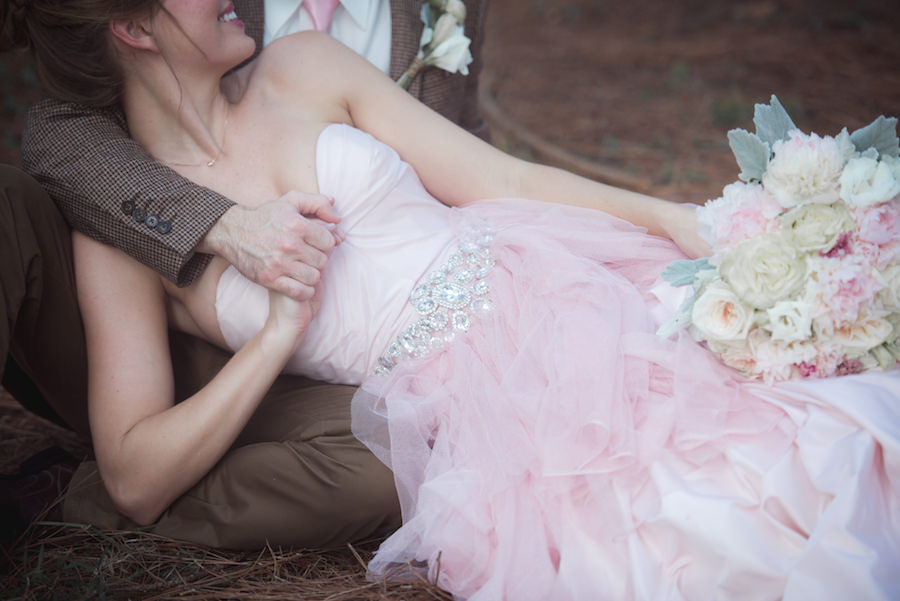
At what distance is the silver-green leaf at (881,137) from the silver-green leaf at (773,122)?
0.43ft

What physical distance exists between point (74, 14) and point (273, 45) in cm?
53

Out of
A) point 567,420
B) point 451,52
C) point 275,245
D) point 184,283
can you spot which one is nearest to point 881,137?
point 567,420

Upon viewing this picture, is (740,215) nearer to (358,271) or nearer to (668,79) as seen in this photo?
(358,271)

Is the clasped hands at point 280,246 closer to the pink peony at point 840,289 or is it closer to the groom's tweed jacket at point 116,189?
the groom's tweed jacket at point 116,189

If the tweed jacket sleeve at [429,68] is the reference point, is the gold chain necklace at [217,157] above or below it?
below

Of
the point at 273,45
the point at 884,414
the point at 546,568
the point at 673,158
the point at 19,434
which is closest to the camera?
the point at 884,414

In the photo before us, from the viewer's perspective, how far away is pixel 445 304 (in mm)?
1922

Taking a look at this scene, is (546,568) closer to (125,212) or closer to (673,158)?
(125,212)

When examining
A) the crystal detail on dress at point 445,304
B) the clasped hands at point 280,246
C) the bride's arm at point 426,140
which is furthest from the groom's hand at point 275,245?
the bride's arm at point 426,140

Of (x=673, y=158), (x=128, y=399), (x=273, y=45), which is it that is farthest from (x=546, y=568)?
(x=673, y=158)

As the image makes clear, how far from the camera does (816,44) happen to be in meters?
5.71

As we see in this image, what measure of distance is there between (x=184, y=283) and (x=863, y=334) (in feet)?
4.82

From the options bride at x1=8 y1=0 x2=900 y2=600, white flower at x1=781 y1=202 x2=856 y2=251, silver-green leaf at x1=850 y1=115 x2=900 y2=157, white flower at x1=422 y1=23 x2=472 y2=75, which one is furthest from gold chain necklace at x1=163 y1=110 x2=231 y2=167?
silver-green leaf at x1=850 y1=115 x2=900 y2=157

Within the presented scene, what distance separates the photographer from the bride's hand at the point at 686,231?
1908 mm
